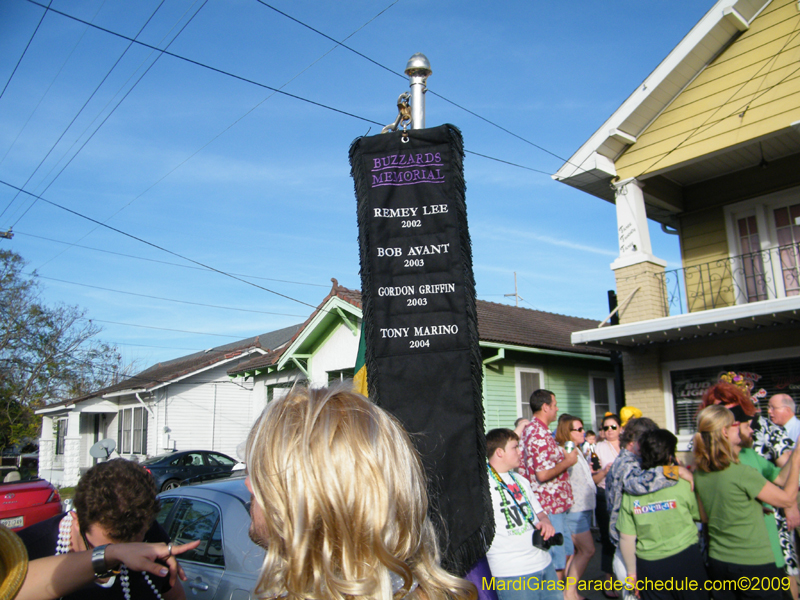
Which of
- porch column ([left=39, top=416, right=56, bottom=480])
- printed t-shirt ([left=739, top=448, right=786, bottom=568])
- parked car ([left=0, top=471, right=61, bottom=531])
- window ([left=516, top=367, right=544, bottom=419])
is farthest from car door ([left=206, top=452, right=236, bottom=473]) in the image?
porch column ([left=39, top=416, right=56, bottom=480])

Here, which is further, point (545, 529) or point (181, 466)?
point (181, 466)

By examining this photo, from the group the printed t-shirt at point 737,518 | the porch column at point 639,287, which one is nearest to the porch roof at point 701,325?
the porch column at point 639,287

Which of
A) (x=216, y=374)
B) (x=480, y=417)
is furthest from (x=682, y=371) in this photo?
(x=216, y=374)

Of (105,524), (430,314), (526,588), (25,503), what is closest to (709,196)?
(526,588)

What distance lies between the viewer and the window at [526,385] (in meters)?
13.0

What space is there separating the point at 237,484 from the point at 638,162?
797 centimetres

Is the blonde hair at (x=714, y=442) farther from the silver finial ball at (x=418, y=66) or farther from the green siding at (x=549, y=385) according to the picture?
the green siding at (x=549, y=385)

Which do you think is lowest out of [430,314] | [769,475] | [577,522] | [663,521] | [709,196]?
[577,522]

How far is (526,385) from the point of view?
13305 mm

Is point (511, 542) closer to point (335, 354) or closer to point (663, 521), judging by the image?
point (663, 521)

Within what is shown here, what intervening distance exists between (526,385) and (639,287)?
4.65 m

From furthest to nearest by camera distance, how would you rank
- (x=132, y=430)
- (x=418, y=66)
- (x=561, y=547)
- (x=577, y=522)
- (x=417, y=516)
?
(x=132, y=430)
(x=577, y=522)
(x=561, y=547)
(x=418, y=66)
(x=417, y=516)

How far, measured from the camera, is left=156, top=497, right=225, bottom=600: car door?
4.04 meters

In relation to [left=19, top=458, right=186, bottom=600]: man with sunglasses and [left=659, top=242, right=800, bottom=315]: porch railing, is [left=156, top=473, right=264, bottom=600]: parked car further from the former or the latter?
[left=659, top=242, right=800, bottom=315]: porch railing
